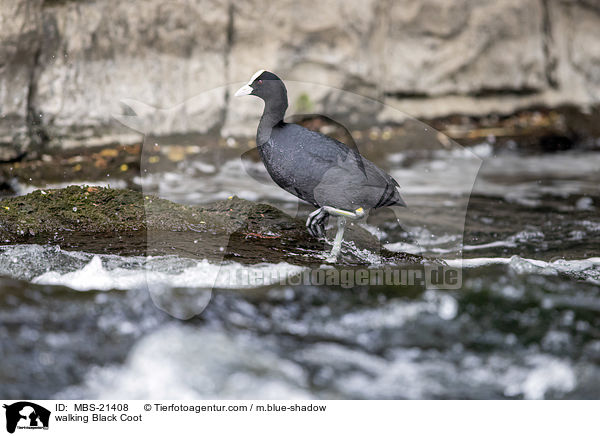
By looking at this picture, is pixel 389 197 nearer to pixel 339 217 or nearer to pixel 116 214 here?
pixel 339 217

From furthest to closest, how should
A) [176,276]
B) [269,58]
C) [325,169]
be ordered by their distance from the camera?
1. [269,58]
2. [325,169]
3. [176,276]

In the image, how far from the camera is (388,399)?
3.29 m

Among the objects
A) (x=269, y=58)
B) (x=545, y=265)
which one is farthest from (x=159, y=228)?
(x=269, y=58)

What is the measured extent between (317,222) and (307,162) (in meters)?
0.55

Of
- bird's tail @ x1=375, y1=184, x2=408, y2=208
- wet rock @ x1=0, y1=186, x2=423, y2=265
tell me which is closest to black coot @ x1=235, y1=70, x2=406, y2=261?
bird's tail @ x1=375, y1=184, x2=408, y2=208

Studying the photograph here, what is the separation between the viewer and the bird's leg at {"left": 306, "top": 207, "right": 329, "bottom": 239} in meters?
4.28

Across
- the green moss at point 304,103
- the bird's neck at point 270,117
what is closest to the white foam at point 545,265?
the bird's neck at point 270,117

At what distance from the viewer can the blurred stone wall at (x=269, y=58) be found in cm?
707

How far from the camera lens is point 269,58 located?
350 inches

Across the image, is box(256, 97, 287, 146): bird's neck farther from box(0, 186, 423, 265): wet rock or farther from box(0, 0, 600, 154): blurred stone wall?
box(0, 0, 600, 154): blurred stone wall

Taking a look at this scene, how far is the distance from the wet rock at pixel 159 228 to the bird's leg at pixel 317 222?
85mm
